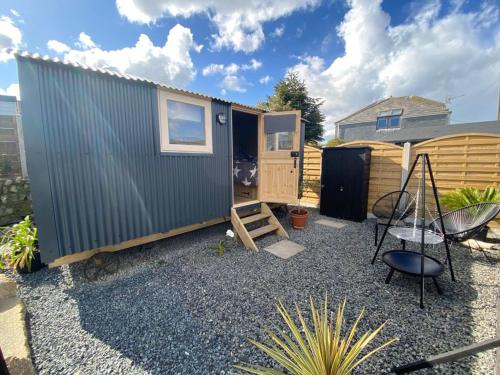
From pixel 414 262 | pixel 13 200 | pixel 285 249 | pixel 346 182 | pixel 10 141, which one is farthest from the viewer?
pixel 10 141

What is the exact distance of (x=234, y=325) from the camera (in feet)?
6.72

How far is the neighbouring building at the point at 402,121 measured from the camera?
13.2 metres

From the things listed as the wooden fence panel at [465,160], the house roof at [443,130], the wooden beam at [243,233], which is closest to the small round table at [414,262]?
the wooden beam at [243,233]

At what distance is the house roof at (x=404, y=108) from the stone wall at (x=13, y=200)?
66.2 feet

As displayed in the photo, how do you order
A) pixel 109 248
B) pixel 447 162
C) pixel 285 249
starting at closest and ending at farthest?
1. pixel 109 248
2. pixel 285 249
3. pixel 447 162

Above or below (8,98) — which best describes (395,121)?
above

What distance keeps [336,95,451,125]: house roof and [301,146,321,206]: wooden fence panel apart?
1317 cm

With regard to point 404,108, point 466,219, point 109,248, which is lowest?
point 109,248

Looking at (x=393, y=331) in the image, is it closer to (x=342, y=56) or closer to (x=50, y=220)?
(x=50, y=220)

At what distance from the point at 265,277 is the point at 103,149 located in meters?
2.89

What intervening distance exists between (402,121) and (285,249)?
57.1 ft

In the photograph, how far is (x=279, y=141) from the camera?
4.73 m

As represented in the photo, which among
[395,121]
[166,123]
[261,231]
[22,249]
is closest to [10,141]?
[22,249]

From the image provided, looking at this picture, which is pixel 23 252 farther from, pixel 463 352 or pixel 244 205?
pixel 463 352
